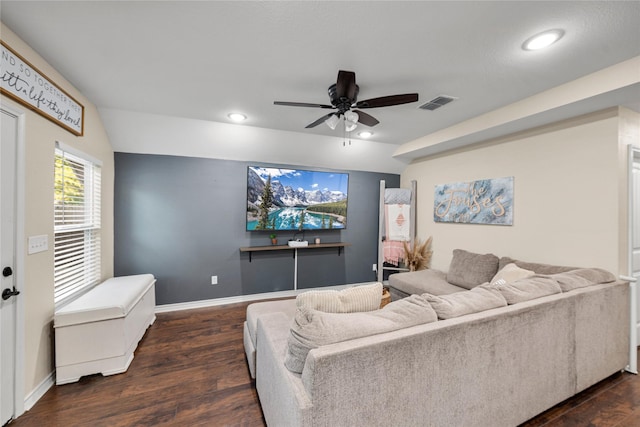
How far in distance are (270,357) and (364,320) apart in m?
0.64

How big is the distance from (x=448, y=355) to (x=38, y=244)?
9.67 feet

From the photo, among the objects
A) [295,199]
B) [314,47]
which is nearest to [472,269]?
[295,199]

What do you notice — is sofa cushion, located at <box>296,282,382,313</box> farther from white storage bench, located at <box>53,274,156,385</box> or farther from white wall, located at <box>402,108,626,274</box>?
white wall, located at <box>402,108,626,274</box>

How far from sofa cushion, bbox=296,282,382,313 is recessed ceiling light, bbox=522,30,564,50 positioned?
6.38ft

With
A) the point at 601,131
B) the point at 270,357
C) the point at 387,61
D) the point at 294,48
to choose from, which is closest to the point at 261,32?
the point at 294,48

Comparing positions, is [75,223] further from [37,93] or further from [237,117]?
[237,117]

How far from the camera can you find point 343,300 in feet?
5.26

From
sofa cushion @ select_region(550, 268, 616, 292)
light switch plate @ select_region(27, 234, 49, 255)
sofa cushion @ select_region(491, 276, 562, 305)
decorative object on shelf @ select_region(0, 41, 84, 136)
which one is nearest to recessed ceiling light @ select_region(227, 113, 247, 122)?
decorative object on shelf @ select_region(0, 41, 84, 136)

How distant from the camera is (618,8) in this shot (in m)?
1.43

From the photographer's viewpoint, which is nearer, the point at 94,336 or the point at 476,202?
Answer: the point at 94,336

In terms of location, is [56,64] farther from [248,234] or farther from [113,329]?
[248,234]

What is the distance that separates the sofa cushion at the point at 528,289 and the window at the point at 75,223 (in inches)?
141

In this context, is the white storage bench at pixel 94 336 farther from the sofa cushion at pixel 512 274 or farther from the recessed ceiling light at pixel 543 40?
the recessed ceiling light at pixel 543 40

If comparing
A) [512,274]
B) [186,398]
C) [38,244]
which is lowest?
[186,398]
